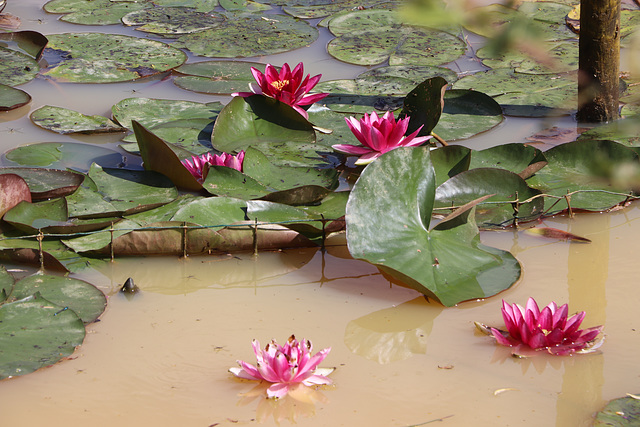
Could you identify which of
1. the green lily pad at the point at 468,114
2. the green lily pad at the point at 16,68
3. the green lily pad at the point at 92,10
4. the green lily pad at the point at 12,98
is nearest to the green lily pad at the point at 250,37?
the green lily pad at the point at 92,10

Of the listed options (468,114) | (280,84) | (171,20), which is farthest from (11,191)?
(171,20)

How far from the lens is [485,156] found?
2.43 m

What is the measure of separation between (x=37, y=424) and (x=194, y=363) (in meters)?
0.36

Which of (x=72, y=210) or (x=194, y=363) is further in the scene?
(x=72, y=210)

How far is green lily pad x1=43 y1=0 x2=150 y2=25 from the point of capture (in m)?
4.30

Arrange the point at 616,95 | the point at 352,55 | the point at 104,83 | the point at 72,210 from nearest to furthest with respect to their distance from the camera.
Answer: the point at 72,210, the point at 616,95, the point at 104,83, the point at 352,55

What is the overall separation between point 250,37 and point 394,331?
2742 mm

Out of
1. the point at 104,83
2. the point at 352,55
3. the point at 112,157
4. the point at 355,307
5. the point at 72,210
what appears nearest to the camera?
the point at 355,307

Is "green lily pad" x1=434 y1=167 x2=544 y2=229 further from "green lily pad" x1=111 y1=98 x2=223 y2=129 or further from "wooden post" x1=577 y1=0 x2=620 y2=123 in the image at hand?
"green lily pad" x1=111 y1=98 x2=223 y2=129

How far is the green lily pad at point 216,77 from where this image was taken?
3.23 m

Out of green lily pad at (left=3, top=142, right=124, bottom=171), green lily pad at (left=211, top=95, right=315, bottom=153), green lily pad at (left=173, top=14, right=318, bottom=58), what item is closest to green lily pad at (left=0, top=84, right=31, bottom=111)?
green lily pad at (left=3, top=142, right=124, bottom=171)

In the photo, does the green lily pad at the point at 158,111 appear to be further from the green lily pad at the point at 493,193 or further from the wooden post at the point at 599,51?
the wooden post at the point at 599,51

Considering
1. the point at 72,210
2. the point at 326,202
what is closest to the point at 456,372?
the point at 326,202

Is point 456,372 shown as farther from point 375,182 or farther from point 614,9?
point 614,9
